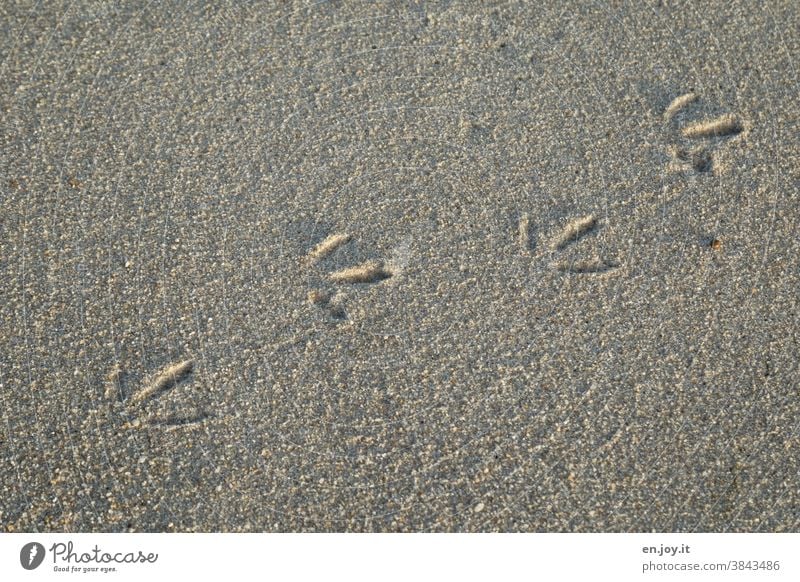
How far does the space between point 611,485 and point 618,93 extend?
4.22 feet

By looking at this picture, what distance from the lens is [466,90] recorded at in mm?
2758

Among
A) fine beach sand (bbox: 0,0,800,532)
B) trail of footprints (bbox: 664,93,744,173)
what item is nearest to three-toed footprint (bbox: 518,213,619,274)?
fine beach sand (bbox: 0,0,800,532)

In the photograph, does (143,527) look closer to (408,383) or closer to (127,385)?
(127,385)

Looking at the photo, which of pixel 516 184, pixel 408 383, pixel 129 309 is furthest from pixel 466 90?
pixel 129 309

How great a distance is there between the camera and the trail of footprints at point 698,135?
265 centimetres

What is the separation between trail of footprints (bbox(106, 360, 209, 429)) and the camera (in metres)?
2.31

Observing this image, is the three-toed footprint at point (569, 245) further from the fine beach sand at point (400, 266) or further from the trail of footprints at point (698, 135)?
the trail of footprints at point (698, 135)

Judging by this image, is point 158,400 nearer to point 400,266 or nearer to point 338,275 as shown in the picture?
point 338,275

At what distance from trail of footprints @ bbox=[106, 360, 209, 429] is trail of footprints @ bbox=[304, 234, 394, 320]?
1.37 ft
